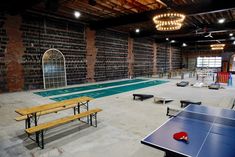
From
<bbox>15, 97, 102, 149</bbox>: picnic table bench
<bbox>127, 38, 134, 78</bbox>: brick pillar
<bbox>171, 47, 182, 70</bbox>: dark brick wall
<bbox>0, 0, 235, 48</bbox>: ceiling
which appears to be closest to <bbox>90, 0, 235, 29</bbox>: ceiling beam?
<bbox>0, 0, 235, 48</bbox>: ceiling

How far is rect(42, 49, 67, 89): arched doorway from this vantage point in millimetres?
8822

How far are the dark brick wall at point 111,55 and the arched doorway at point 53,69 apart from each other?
2.74m

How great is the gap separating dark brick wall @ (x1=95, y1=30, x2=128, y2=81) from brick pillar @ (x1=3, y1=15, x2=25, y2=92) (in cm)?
483

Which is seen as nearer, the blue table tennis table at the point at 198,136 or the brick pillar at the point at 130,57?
the blue table tennis table at the point at 198,136

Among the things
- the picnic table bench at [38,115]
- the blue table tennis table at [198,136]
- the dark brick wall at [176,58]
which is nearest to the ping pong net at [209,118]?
the blue table tennis table at [198,136]

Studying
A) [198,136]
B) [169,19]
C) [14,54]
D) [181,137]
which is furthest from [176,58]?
[181,137]

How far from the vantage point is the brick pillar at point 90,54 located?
10969 mm

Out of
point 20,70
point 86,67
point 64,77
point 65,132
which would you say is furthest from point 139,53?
point 65,132

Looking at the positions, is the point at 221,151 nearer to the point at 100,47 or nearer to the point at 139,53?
the point at 100,47

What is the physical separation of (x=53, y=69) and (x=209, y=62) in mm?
22965

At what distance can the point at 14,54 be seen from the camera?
7.79 m

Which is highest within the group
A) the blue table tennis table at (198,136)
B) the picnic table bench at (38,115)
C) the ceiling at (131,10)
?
the ceiling at (131,10)

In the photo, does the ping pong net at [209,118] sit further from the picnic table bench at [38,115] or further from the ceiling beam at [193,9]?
the ceiling beam at [193,9]

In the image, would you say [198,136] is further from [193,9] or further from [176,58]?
[176,58]
